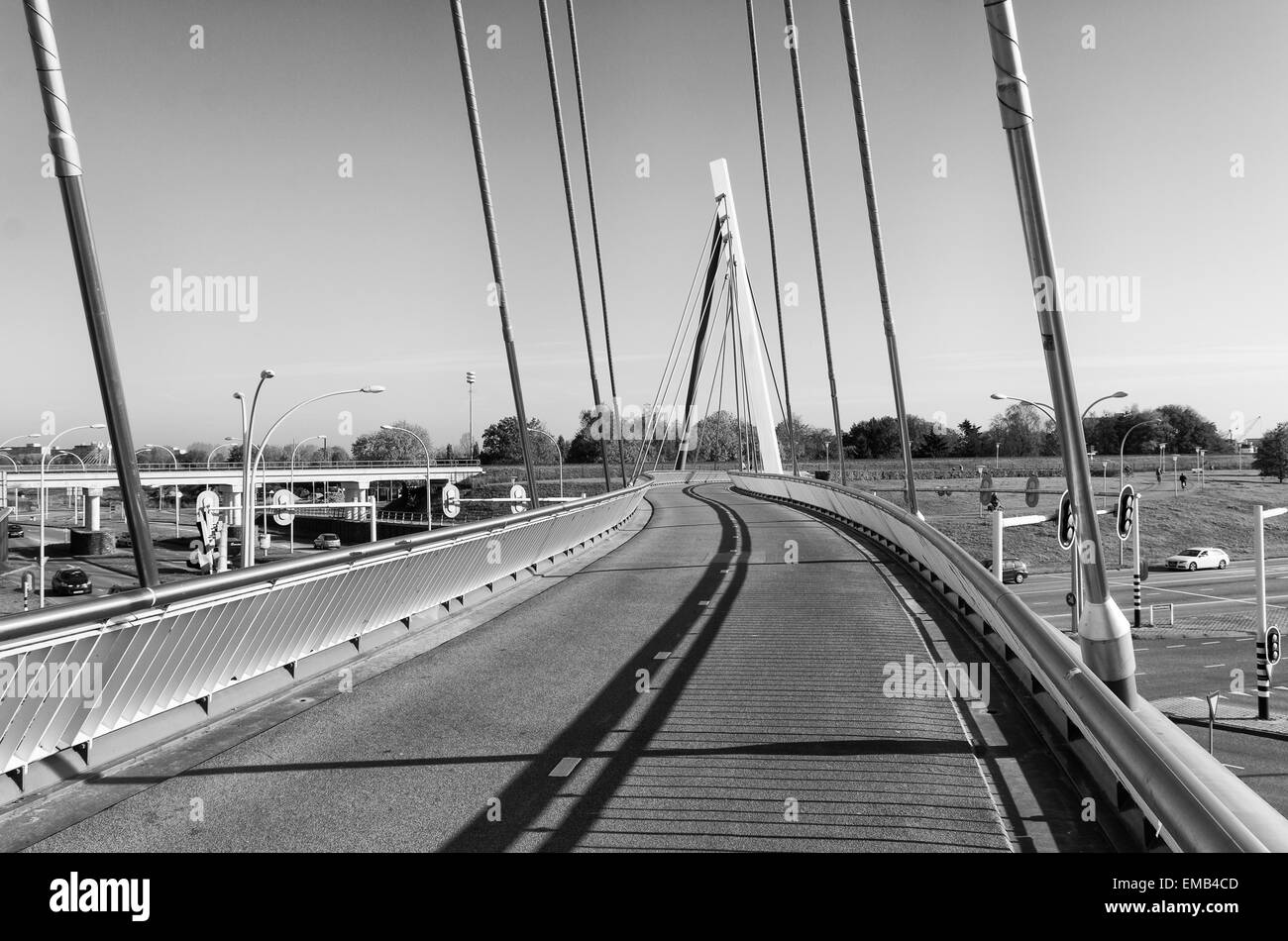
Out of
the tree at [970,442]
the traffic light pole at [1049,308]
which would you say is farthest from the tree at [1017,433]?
the traffic light pole at [1049,308]

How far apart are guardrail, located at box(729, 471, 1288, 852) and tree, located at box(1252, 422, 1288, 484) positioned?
374 ft

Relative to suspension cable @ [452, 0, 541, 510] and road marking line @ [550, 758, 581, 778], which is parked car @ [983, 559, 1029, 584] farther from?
road marking line @ [550, 758, 581, 778]

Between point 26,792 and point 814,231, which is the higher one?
point 814,231

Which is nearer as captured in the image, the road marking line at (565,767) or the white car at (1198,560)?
the road marking line at (565,767)

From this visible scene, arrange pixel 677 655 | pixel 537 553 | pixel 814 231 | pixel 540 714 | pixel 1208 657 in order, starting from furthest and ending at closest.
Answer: pixel 1208 657 < pixel 814 231 < pixel 537 553 < pixel 677 655 < pixel 540 714

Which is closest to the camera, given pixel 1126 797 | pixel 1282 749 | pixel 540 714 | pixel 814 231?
pixel 1126 797

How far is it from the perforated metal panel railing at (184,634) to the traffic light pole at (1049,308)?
578cm

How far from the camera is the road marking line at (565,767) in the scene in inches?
211

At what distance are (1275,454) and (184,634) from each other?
122 metres

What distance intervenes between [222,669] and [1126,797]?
6.13 m

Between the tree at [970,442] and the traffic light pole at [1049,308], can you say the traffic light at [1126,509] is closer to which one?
the traffic light pole at [1049,308]
